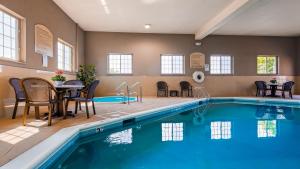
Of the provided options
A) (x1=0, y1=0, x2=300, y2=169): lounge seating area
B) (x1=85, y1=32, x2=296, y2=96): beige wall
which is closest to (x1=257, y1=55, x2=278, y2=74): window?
(x1=0, y1=0, x2=300, y2=169): lounge seating area

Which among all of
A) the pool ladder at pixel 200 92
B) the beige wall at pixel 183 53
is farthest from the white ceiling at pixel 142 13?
the pool ladder at pixel 200 92

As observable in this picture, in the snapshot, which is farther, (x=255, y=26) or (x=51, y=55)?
(x=255, y=26)

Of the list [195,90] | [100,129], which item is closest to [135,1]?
[100,129]

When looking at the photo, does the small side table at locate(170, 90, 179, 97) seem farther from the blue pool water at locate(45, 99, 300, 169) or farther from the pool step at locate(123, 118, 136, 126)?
the pool step at locate(123, 118, 136, 126)

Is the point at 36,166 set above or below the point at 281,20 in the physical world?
below

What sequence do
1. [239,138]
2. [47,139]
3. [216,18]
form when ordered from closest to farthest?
[47,139], [239,138], [216,18]

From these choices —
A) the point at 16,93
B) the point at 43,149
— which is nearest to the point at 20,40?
the point at 16,93

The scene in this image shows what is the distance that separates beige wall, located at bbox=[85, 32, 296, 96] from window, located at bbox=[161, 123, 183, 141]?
6165mm

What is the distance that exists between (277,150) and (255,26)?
25.2ft

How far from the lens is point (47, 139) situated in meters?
2.85

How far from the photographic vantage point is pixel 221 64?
456 inches

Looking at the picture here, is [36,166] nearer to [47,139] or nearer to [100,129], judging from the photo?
[47,139]

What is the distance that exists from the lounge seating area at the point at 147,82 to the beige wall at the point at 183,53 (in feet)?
0.15

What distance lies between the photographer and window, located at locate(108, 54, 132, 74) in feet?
35.8
